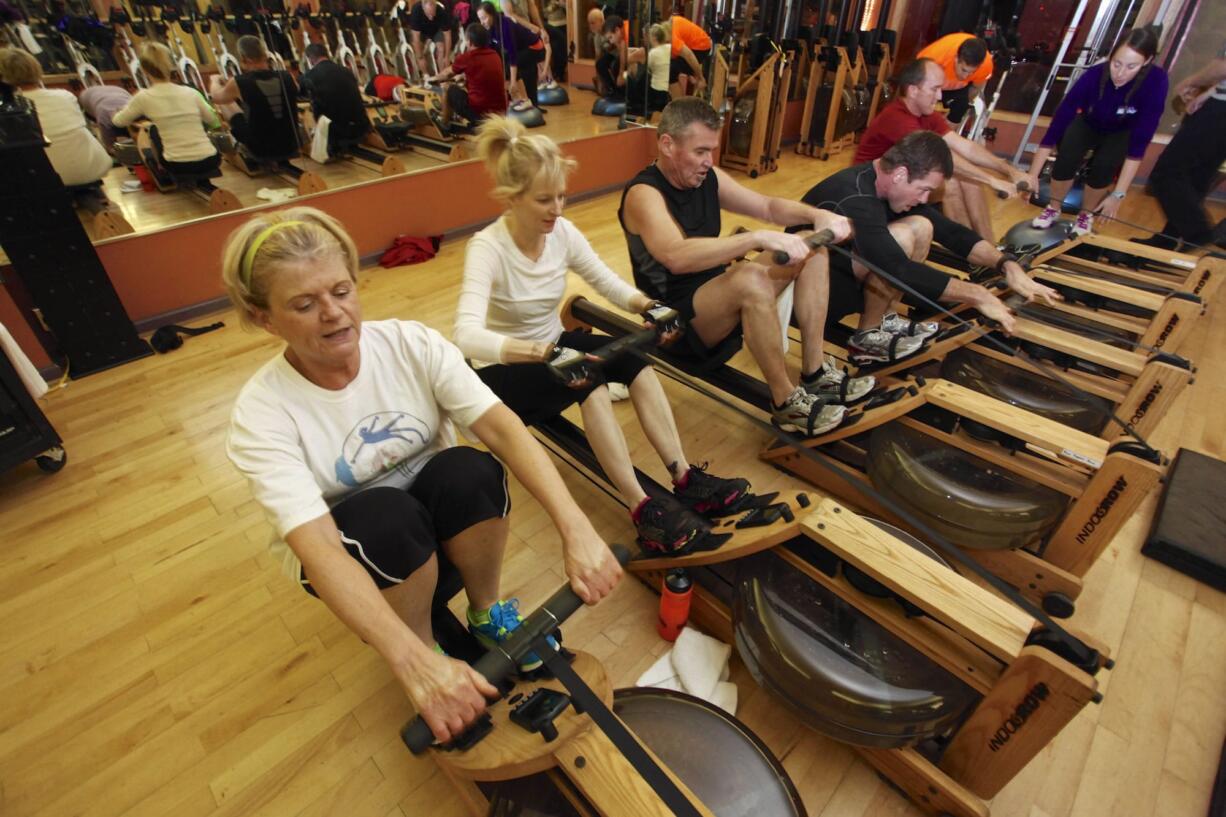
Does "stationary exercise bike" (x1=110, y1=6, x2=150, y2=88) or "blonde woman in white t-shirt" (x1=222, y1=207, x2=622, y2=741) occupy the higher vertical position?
"stationary exercise bike" (x1=110, y1=6, x2=150, y2=88)

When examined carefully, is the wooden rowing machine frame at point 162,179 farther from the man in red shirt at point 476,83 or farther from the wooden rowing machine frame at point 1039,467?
the wooden rowing machine frame at point 1039,467

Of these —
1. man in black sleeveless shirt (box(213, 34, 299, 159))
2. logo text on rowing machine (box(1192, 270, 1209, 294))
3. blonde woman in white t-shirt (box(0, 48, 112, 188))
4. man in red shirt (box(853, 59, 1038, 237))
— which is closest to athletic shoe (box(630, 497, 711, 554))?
man in red shirt (box(853, 59, 1038, 237))

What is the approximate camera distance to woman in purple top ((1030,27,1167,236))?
3357 millimetres

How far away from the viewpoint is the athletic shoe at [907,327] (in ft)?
7.76

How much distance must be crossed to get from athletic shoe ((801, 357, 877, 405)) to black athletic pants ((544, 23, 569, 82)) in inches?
253

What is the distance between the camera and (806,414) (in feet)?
6.86

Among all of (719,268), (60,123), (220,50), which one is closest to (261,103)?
(220,50)

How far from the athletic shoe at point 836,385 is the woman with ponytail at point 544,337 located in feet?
2.18

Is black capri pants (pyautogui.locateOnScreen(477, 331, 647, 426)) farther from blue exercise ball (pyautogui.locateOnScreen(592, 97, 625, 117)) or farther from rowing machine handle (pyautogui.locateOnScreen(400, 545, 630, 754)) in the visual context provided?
blue exercise ball (pyautogui.locateOnScreen(592, 97, 625, 117))

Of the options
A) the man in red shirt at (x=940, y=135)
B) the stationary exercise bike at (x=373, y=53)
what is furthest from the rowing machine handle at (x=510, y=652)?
the stationary exercise bike at (x=373, y=53)

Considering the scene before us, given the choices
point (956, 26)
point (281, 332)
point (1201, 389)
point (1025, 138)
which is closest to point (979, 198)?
point (1201, 389)

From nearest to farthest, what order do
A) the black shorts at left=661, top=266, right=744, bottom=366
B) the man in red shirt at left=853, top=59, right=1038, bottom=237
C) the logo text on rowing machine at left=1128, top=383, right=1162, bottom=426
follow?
the logo text on rowing machine at left=1128, top=383, right=1162, bottom=426 → the black shorts at left=661, top=266, right=744, bottom=366 → the man in red shirt at left=853, top=59, right=1038, bottom=237

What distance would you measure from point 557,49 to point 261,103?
4.69 meters

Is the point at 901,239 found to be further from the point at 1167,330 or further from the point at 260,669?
the point at 260,669
